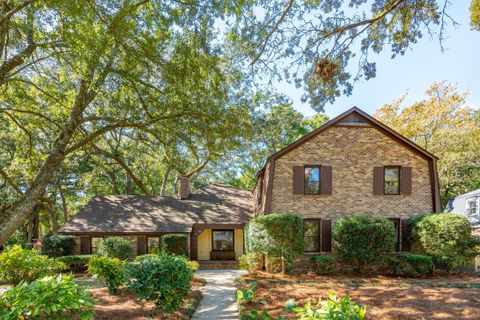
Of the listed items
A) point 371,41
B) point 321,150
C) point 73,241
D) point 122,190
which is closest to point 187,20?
point 371,41

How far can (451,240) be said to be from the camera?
38.9ft

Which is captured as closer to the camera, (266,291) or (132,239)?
(266,291)

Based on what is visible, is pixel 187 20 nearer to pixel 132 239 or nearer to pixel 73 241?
pixel 132 239

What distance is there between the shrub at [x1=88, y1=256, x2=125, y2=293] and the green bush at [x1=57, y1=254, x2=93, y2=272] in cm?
731

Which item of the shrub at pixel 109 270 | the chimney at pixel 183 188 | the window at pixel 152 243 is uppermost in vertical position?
the chimney at pixel 183 188

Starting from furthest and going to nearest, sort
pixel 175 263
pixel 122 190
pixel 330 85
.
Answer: pixel 122 190 < pixel 330 85 < pixel 175 263

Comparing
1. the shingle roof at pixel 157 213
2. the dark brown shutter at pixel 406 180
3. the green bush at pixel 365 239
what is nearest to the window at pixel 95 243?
the shingle roof at pixel 157 213

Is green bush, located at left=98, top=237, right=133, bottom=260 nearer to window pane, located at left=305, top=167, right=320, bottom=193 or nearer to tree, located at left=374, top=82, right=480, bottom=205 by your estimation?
window pane, located at left=305, top=167, right=320, bottom=193

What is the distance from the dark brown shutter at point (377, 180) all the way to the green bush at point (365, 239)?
6.51 feet

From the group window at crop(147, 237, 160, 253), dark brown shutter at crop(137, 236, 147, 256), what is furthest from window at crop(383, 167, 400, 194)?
dark brown shutter at crop(137, 236, 147, 256)

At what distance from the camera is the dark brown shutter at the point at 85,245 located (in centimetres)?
1638

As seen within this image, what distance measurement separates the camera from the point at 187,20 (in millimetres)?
7559

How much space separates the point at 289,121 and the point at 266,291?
660 inches

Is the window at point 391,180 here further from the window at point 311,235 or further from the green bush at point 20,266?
the green bush at point 20,266
